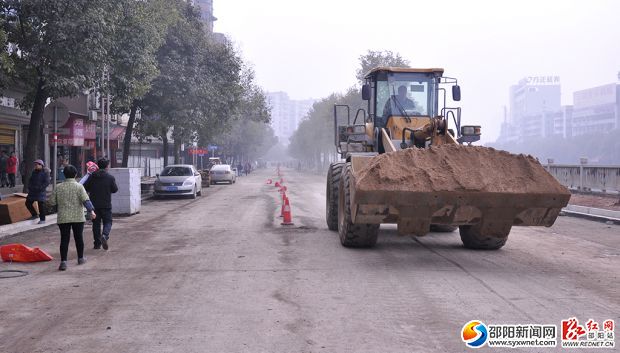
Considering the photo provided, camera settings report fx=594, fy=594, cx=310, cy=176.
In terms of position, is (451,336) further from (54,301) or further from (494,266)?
(54,301)

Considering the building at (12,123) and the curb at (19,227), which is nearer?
the curb at (19,227)

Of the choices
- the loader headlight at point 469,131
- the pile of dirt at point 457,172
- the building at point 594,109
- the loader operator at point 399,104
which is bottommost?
the pile of dirt at point 457,172

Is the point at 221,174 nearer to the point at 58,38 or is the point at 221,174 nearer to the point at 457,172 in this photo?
the point at 58,38

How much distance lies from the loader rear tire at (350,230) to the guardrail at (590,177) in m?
15.0

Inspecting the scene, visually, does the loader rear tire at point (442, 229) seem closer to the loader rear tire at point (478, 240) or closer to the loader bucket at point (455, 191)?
the loader rear tire at point (478, 240)

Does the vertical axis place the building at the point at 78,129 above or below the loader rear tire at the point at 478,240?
above

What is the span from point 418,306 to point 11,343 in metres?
4.13

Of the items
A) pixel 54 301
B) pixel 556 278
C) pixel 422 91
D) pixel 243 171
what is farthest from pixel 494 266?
pixel 243 171

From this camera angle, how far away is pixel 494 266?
30.5 feet

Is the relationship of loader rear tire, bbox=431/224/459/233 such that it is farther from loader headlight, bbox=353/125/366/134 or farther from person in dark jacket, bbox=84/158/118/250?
person in dark jacket, bbox=84/158/118/250

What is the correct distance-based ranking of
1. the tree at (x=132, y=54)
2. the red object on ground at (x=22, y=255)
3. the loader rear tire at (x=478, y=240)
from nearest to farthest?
the red object on ground at (x=22, y=255), the loader rear tire at (x=478, y=240), the tree at (x=132, y=54)

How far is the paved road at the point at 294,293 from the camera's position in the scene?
5516 millimetres

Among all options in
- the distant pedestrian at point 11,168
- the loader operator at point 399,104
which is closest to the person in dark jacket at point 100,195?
the loader operator at point 399,104

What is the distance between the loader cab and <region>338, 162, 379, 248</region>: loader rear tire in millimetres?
2433
